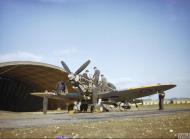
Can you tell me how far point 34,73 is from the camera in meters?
43.8

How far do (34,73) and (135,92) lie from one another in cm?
2246

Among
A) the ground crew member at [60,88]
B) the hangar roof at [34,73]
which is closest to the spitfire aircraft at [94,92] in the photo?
the ground crew member at [60,88]

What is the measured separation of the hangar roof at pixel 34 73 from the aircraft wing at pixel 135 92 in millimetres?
14105

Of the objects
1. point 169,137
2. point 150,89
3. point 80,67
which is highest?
point 80,67

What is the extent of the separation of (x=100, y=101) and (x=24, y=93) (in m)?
29.4

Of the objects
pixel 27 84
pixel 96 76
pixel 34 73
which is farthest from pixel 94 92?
pixel 27 84

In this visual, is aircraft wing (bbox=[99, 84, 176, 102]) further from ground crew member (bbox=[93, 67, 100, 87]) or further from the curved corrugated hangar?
the curved corrugated hangar

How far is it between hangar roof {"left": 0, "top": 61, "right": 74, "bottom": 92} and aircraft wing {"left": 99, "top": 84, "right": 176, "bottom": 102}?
46.3 ft

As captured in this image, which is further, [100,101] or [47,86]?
[47,86]

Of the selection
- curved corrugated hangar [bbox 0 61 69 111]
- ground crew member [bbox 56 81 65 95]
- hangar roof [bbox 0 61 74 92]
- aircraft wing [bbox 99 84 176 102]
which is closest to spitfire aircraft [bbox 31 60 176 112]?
aircraft wing [bbox 99 84 176 102]

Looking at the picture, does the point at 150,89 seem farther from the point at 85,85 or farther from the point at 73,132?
the point at 73,132

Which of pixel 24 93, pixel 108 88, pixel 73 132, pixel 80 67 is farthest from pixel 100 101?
pixel 24 93

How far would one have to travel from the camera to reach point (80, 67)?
2770 cm

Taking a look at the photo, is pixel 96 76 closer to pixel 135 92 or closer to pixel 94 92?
pixel 94 92
